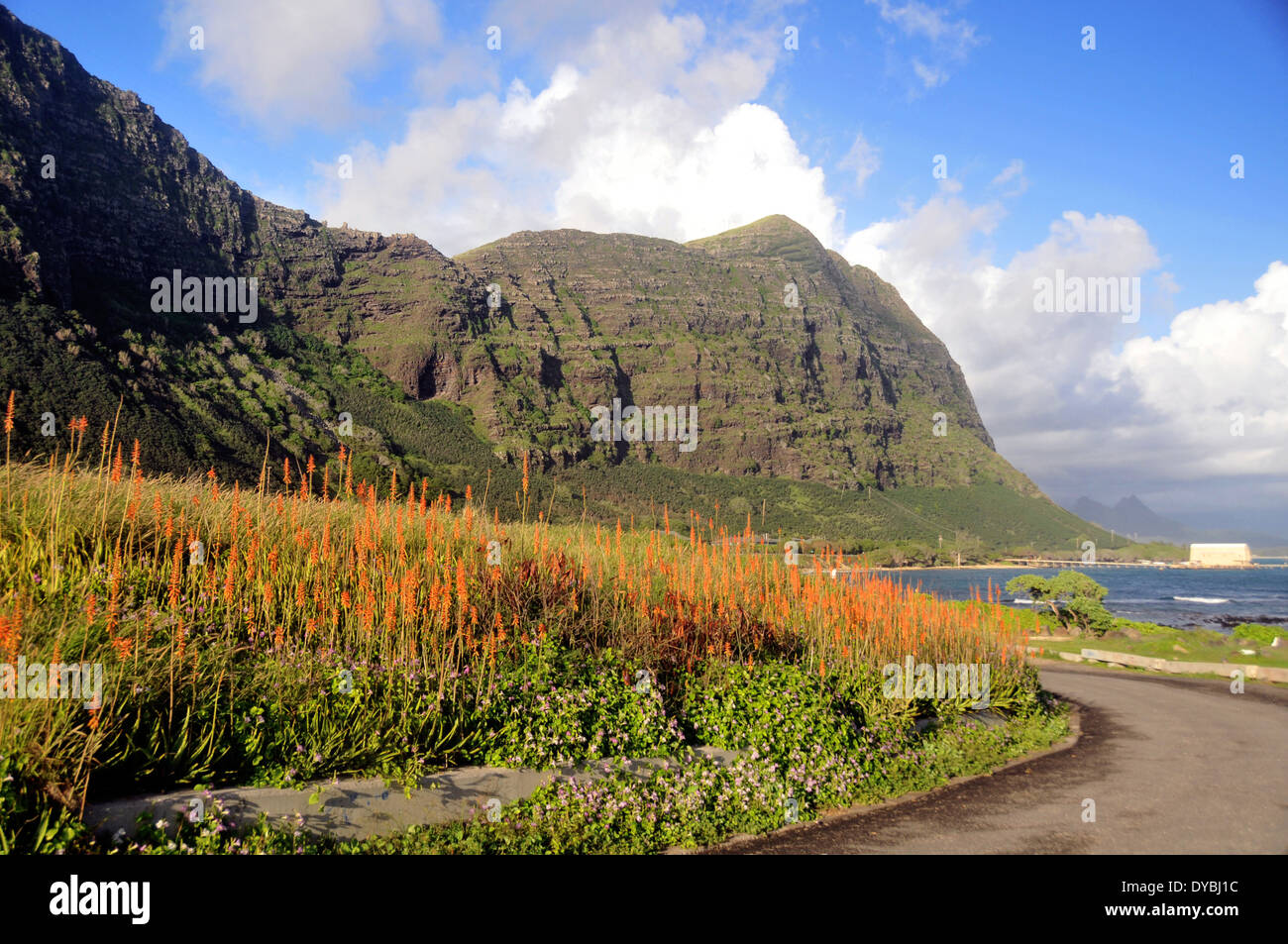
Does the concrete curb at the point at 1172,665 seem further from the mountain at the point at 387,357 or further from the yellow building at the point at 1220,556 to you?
the yellow building at the point at 1220,556

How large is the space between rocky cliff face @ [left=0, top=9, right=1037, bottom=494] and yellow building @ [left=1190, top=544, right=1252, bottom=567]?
2391 inches

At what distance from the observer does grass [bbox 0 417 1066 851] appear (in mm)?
4055

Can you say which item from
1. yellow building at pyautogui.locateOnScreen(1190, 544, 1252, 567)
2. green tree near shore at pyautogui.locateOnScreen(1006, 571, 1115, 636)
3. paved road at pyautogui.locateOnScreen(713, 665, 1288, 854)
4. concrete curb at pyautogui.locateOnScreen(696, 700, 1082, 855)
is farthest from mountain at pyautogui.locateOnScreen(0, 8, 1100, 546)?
yellow building at pyautogui.locateOnScreen(1190, 544, 1252, 567)

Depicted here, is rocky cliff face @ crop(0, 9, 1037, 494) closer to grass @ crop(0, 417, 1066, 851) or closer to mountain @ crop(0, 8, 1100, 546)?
mountain @ crop(0, 8, 1100, 546)

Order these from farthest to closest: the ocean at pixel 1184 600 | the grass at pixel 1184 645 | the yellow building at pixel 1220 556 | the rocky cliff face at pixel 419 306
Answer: the yellow building at pixel 1220 556
the rocky cliff face at pixel 419 306
the ocean at pixel 1184 600
the grass at pixel 1184 645

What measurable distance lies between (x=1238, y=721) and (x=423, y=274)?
155m

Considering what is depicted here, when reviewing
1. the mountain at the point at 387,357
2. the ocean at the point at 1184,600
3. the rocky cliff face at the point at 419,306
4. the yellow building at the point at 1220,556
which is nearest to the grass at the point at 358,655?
the mountain at the point at 387,357

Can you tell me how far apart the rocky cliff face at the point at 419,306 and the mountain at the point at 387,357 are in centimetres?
49

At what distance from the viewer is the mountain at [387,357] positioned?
2164 inches

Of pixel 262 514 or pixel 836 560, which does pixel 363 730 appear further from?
pixel 836 560

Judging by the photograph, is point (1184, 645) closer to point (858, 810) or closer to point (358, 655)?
point (858, 810)

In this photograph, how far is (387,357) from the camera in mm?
122938
